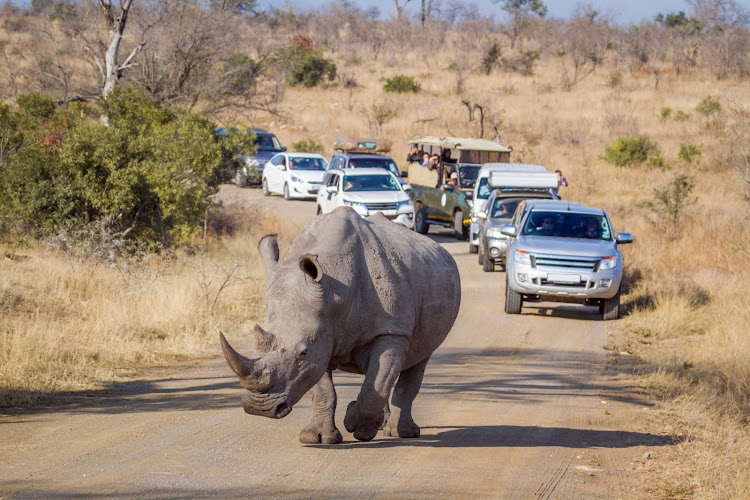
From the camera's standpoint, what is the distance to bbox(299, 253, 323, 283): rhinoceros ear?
22.6 ft

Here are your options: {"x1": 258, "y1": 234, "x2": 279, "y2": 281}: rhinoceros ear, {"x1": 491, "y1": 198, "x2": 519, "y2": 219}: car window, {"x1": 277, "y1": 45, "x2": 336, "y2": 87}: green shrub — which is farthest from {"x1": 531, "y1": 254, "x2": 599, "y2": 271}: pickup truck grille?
{"x1": 277, "y1": 45, "x2": 336, "y2": 87}: green shrub

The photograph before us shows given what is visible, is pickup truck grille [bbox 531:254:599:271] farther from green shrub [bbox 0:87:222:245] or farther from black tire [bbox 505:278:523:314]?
green shrub [bbox 0:87:222:245]

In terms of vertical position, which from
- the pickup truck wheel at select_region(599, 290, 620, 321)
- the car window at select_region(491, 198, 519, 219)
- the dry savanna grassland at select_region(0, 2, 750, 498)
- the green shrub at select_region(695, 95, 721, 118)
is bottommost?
the pickup truck wheel at select_region(599, 290, 620, 321)

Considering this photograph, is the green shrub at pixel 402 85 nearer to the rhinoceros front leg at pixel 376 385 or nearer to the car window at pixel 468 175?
the car window at pixel 468 175

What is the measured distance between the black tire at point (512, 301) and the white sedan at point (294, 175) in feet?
63.7

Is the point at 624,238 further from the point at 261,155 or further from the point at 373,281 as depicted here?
the point at 261,155

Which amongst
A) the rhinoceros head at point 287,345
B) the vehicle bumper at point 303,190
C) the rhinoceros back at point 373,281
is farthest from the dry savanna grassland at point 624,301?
the vehicle bumper at point 303,190

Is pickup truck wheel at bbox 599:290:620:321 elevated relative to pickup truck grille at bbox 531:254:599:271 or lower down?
lower down

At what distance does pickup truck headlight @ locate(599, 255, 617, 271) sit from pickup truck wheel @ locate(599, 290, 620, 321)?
0.60 metres

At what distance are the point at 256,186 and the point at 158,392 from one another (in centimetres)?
3195

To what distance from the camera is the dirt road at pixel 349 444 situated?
276 inches

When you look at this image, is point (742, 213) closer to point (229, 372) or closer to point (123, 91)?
point (123, 91)

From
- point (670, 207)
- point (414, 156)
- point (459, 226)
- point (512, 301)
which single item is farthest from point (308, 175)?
point (512, 301)

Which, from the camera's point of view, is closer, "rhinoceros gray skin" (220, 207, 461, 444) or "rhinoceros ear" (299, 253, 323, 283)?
"rhinoceros gray skin" (220, 207, 461, 444)
